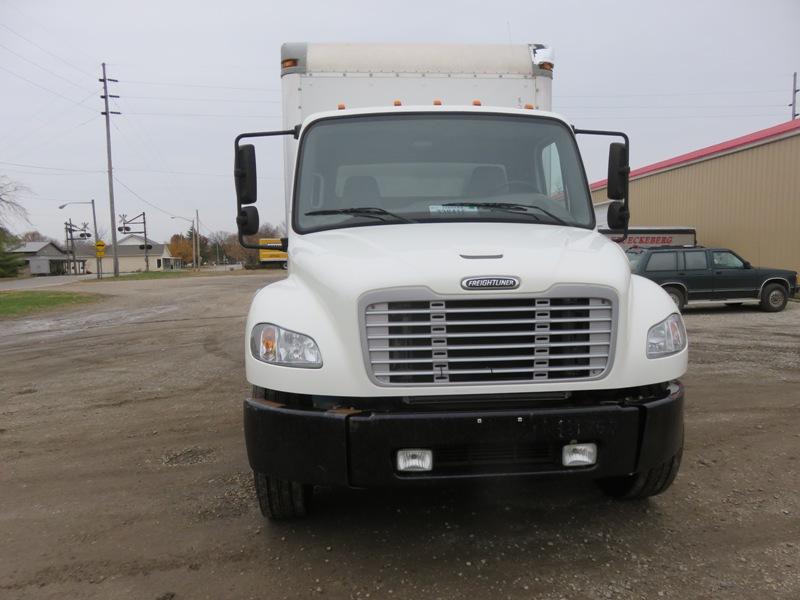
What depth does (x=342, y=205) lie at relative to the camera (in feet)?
12.3

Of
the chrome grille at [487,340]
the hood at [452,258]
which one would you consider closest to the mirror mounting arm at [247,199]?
the hood at [452,258]

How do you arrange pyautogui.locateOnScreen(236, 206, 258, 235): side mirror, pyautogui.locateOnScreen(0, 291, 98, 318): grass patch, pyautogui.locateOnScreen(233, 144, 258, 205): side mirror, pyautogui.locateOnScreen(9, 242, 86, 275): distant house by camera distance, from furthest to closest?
pyautogui.locateOnScreen(9, 242, 86, 275): distant house
pyautogui.locateOnScreen(0, 291, 98, 318): grass patch
pyautogui.locateOnScreen(236, 206, 258, 235): side mirror
pyautogui.locateOnScreen(233, 144, 258, 205): side mirror

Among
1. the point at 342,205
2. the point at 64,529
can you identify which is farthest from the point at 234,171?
the point at 64,529

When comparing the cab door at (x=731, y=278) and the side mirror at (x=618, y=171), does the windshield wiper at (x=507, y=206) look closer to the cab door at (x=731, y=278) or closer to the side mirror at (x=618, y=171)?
the side mirror at (x=618, y=171)

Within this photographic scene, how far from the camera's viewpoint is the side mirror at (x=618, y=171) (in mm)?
4293

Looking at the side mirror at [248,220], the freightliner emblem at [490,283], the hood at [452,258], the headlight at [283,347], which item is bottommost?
the headlight at [283,347]

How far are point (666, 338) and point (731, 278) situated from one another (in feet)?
40.6

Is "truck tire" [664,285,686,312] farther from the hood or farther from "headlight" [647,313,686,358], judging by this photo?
"headlight" [647,313,686,358]

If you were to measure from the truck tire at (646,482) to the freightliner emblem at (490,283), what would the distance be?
1276 millimetres

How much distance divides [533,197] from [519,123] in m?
0.63

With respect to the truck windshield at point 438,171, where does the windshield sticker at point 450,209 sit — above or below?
below

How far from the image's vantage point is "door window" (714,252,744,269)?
1348 cm

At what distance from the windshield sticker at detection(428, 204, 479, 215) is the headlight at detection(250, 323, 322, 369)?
131 cm

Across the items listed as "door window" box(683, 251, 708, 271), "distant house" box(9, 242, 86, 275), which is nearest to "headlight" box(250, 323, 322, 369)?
"door window" box(683, 251, 708, 271)
